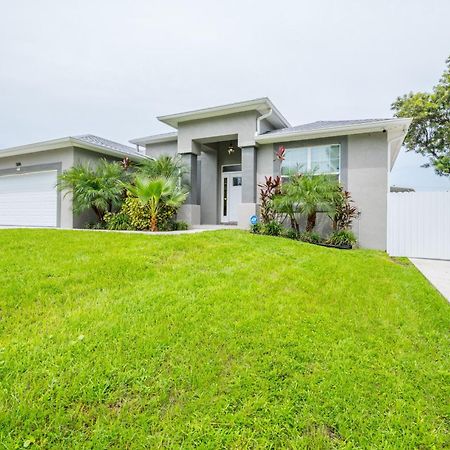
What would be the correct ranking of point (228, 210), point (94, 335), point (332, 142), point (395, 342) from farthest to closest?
point (228, 210)
point (332, 142)
point (395, 342)
point (94, 335)

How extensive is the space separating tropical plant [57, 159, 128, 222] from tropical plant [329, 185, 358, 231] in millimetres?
8749

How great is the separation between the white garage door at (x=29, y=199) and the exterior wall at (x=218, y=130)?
20.8 ft

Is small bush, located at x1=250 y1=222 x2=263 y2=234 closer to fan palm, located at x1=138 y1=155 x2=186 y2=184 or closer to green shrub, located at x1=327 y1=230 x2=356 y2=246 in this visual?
green shrub, located at x1=327 y1=230 x2=356 y2=246

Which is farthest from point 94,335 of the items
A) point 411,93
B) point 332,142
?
point 411,93

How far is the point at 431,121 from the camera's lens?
20.2m

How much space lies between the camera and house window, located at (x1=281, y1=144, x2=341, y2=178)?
11102 mm

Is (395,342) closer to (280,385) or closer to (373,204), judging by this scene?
(280,385)

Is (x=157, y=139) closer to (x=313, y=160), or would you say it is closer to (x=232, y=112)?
(x=232, y=112)

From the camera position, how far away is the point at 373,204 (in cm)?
1028

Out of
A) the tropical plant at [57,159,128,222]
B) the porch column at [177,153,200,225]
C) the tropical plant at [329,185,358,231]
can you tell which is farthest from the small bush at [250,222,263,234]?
the tropical plant at [57,159,128,222]

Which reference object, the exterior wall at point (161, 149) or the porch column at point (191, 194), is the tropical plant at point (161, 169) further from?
the exterior wall at point (161, 149)

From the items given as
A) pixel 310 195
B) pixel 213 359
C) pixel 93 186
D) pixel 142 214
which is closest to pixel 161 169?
pixel 142 214

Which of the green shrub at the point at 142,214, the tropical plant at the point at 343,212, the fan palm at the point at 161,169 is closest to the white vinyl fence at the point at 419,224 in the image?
the tropical plant at the point at 343,212

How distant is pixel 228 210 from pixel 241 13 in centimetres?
835
